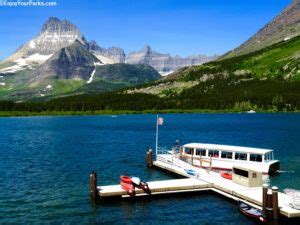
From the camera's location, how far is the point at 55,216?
54.1m

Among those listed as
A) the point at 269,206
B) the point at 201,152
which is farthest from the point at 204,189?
the point at 201,152

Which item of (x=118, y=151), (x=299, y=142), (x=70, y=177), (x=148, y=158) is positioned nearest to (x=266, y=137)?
(x=299, y=142)

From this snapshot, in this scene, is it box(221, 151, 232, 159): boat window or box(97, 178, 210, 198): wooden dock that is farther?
box(221, 151, 232, 159): boat window

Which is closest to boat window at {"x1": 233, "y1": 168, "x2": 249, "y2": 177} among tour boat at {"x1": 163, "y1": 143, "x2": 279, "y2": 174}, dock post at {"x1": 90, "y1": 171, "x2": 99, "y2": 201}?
tour boat at {"x1": 163, "y1": 143, "x2": 279, "y2": 174}

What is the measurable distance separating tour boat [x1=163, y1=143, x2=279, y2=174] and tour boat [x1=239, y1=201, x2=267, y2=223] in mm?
19888

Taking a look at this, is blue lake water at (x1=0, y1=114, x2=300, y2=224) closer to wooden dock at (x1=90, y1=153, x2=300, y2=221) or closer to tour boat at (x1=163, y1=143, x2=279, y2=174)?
wooden dock at (x1=90, y1=153, x2=300, y2=221)

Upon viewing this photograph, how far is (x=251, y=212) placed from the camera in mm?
51969

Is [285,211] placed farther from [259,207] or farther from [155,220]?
[155,220]

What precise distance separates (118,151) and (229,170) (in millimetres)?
42642

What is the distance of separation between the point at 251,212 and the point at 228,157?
2916 centimetres

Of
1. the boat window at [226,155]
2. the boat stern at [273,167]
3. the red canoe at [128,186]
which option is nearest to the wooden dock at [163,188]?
the red canoe at [128,186]

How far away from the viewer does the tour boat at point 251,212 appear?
50500mm

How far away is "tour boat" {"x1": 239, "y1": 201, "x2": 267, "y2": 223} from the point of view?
166 feet

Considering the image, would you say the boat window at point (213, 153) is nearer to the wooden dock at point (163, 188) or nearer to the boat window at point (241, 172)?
the wooden dock at point (163, 188)
